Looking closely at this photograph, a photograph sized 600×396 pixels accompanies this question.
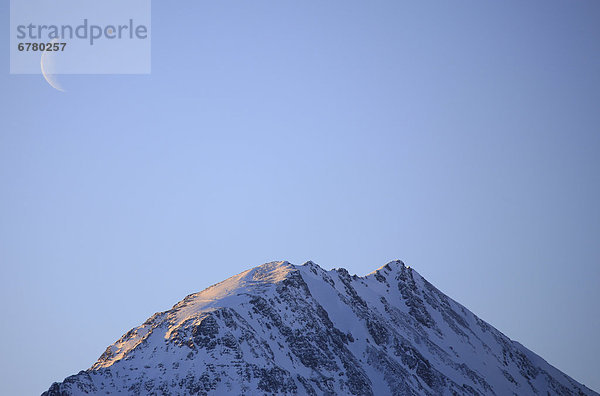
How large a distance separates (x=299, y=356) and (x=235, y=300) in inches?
819

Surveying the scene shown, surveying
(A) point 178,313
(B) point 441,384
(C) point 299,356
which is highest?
(A) point 178,313

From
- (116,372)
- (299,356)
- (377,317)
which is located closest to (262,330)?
(299,356)

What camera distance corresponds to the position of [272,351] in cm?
15200

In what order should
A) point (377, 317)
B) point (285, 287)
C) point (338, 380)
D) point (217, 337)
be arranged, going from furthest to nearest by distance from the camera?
point (377, 317) → point (285, 287) → point (338, 380) → point (217, 337)

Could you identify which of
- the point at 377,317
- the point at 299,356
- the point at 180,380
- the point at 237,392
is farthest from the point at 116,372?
the point at 377,317

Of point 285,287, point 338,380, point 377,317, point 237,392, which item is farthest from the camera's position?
point 377,317

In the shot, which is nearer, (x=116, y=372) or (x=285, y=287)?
(x=116, y=372)

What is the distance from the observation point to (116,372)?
460 feet

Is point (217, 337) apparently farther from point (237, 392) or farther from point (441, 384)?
point (441, 384)

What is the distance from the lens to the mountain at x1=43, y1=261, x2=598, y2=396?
137125 millimetres

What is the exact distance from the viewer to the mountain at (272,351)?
13712 cm

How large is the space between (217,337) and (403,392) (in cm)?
4814

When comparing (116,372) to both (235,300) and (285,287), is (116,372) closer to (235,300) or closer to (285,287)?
(235,300)

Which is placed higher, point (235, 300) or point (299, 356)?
point (235, 300)
